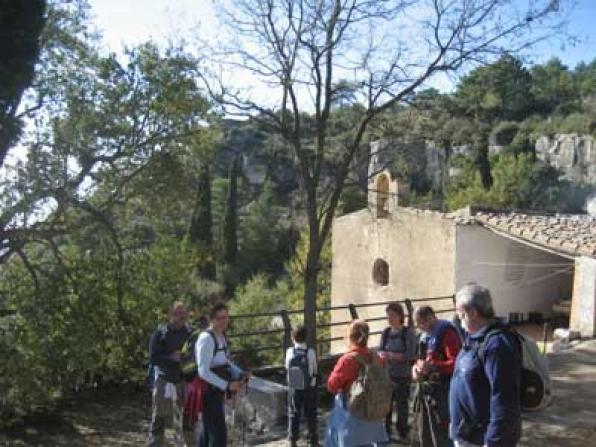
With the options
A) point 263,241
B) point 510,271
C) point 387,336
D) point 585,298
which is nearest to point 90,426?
point 387,336

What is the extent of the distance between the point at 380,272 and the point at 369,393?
17.4m

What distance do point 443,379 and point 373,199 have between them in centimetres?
1773

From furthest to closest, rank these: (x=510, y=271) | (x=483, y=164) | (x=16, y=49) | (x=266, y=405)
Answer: (x=483, y=164) → (x=510, y=271) → (x=266, y=405) → (x=16, y=49)

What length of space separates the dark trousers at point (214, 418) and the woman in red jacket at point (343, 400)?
3.11 feet

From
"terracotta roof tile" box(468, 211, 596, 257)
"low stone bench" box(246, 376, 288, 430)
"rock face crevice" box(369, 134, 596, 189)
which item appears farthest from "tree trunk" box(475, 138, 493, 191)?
"low stone bench" box(246, 376, 288, 430)

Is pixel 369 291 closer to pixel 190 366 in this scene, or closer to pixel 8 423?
pixel 8 423

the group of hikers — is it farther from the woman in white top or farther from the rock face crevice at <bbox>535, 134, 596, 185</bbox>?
the rock face crevice at <bbox>535, 134, 596, 185</bbox>

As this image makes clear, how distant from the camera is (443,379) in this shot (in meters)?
4.58

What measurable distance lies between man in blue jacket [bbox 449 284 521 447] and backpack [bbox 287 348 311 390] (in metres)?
2.90

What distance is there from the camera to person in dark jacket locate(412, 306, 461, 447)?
4.55 meters

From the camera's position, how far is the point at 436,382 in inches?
181

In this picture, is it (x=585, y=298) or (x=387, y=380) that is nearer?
(x=387, y=380)

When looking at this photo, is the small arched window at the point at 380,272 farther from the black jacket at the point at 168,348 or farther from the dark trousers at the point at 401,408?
the black jacket at the point at 168,348

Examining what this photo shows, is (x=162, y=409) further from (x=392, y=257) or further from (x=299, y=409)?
(x=392, y=257)
